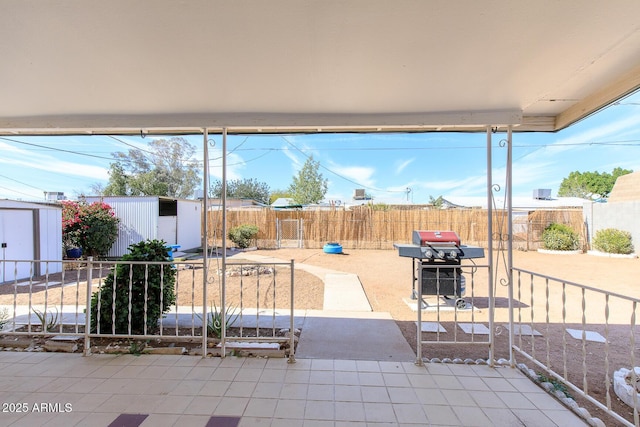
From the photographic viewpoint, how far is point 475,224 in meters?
12.3

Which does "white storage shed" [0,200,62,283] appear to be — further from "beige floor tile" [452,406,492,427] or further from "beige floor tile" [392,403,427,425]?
"beige floor tile" [452,406,492,427]

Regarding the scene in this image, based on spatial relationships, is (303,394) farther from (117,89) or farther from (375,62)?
(117,89)

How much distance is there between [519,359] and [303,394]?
85.6 inches

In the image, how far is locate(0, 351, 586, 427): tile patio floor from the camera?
1.78 metres

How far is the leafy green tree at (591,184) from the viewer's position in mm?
28703

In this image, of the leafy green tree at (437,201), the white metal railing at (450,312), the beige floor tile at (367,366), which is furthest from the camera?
the leafy green tree at (437,201)

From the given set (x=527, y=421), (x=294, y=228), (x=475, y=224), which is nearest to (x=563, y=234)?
(x=475, y=224)

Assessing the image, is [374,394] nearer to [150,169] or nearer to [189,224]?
[189,224]

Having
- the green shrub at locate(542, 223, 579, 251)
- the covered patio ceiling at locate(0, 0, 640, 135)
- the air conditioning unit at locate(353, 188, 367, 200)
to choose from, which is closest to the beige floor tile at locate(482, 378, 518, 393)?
the covered patio ceiling at locate(0, 0, 640, 135)

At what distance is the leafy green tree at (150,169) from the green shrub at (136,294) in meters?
17.3

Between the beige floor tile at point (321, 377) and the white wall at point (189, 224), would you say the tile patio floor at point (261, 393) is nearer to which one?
the beige floor tile at point (321, 377)

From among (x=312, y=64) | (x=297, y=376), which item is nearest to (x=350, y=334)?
(x=297, y=376)

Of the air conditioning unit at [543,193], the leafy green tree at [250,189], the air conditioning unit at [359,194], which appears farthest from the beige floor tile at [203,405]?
the leafy green tree at [250,189]

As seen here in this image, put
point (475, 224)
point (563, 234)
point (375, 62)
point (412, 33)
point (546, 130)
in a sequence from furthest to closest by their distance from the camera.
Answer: point (475, 224) → point (563, 234) → point (546, 130) → point (375, 62) → point (412, 33)
